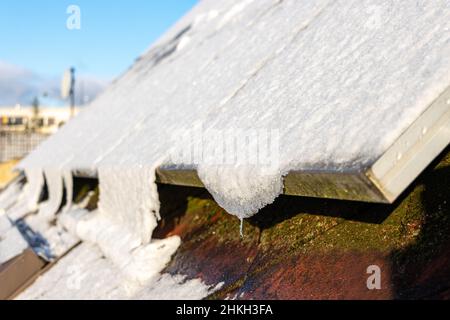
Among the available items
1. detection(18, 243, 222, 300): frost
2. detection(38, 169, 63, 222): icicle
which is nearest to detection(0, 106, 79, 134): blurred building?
detection(38, 169, 63, 222): icicle

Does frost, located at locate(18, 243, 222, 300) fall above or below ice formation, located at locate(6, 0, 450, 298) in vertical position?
below

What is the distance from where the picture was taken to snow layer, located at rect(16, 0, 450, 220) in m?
1.03

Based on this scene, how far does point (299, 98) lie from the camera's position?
4.63ft

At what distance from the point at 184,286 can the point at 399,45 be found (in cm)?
84

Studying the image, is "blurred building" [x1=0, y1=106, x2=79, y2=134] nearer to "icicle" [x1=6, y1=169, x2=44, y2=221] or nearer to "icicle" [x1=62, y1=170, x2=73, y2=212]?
"icicle" [x1=6, y1=169, x2=44, y2=221]

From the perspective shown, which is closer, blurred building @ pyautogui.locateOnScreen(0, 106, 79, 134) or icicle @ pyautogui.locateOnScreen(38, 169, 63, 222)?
icicle @ pyautogui.locateOnScreen(38, 169, 63, 222)

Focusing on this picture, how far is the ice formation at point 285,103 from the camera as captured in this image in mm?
1044

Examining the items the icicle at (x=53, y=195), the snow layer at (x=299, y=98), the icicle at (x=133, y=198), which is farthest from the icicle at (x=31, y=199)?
the icicle at (x=133, y=198)

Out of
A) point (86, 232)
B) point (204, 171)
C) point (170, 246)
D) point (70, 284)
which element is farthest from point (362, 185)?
point (86, 232)

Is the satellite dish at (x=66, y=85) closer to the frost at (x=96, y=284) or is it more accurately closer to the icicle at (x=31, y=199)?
the icicle at (x=31, y=199)

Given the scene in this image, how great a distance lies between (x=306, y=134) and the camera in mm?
1179

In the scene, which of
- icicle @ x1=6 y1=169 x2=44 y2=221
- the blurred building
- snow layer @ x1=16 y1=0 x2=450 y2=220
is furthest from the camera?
the blurred building

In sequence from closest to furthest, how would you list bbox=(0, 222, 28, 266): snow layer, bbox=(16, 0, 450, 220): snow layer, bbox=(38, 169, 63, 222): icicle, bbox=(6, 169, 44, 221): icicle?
bbox=(16, 0, 450, 220): snow layer
bbox=(0, 222, 28, 266): snow layer
bbox=(38, 169, 63, 222): icicle
bbox=(6, 169, 44, 221): icicle
